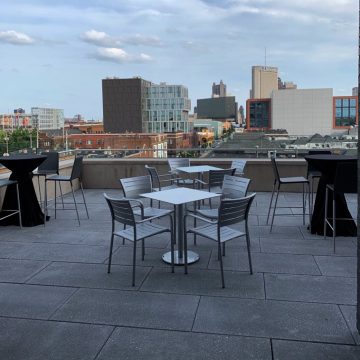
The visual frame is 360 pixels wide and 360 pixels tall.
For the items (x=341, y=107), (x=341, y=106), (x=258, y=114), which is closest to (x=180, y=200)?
(x=341, y=107)

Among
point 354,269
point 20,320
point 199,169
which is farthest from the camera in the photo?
point 199,169

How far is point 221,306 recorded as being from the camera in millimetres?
3457

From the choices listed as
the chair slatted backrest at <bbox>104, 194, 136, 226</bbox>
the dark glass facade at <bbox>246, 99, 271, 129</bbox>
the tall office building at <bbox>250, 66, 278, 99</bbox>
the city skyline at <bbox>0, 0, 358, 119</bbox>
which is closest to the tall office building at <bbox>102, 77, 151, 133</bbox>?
the tall office building at <bbox>250, 66, 278, 99</bbox>

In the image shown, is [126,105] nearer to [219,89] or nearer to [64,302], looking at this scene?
[219,89]

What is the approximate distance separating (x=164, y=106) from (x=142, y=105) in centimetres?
525

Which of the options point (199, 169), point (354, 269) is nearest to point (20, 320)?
point (354, 269)

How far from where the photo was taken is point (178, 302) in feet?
11.6

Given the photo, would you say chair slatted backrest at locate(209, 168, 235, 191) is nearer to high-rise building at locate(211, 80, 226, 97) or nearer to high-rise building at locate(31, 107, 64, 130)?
high-rise building at locate(31, 107, 64, 130)

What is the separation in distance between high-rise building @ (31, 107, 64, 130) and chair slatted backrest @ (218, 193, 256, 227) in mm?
14058

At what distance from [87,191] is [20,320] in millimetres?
6648

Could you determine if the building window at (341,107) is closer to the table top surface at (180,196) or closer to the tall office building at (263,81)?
the tall office building at (263,81)

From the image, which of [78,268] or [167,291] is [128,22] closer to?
[78,268]

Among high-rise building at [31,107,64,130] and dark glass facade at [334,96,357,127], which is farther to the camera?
dark glass facade at [334,96,357,127]

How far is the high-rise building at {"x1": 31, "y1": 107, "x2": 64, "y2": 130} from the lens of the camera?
17.5 metres
